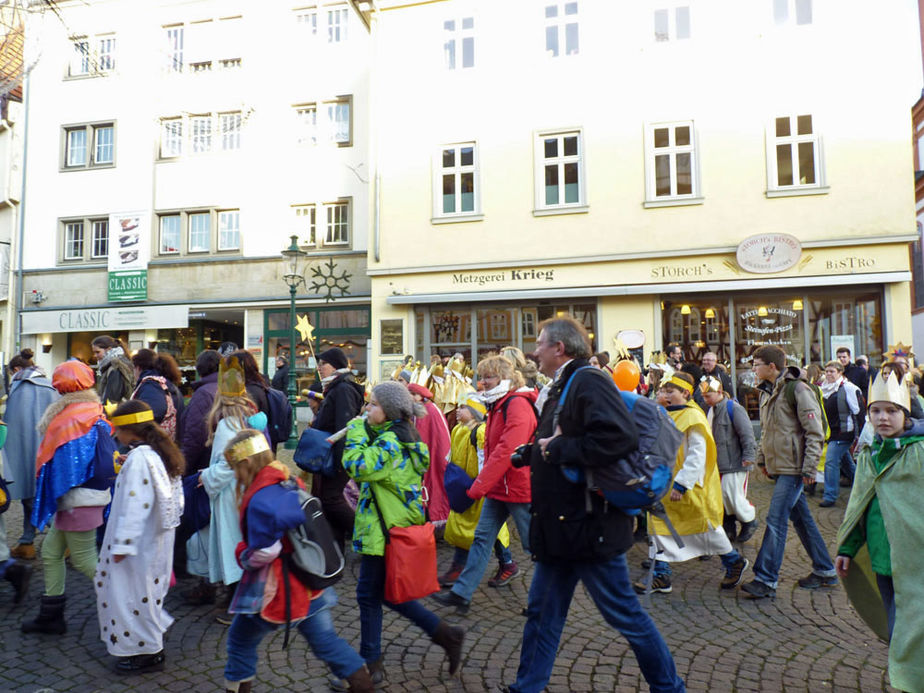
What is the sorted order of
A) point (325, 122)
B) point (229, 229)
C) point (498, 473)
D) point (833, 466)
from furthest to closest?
point (229, 229)
point (325, 122)
point (833, 466)
point (498, 473)

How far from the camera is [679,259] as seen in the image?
15.1 m

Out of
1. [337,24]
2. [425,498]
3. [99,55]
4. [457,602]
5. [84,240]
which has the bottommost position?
[457,602]

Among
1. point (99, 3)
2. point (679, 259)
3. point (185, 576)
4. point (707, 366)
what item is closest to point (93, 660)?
point (185, 576)

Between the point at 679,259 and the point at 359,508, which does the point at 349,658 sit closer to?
the point at 359,508

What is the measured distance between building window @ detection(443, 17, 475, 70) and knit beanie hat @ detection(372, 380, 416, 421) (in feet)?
47.3

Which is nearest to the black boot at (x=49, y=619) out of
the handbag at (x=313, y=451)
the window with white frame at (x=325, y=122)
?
the handbag at (x=313, y=451)

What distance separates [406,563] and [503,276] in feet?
41.7

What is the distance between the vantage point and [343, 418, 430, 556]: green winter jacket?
365 centimetres

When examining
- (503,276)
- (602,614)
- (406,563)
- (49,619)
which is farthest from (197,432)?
(503,276)

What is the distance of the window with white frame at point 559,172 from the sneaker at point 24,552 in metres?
12.2

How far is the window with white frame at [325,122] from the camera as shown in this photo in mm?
18828

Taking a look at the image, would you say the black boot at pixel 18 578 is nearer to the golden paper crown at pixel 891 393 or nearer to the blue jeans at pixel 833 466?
the golden paper crown at pixel 891 393

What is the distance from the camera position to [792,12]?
14742 mm

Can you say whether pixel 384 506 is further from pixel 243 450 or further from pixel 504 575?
pixel 504 575
